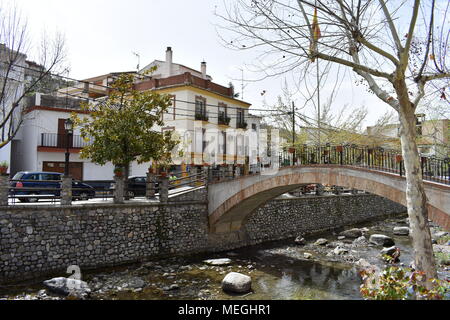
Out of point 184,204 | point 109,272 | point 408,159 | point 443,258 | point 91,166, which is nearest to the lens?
point 408,159

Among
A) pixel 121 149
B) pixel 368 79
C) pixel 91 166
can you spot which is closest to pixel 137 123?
pixel 121 149

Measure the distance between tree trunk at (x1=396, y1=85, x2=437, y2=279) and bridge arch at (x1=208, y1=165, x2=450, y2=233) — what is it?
3.32 metres

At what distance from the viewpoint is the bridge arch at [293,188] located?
9.26m

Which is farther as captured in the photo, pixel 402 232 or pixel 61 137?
pixel 61 137

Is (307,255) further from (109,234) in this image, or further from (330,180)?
(109,234)

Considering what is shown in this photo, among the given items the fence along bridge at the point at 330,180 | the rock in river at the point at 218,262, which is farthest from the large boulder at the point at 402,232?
the rock in river at the point at 218,262

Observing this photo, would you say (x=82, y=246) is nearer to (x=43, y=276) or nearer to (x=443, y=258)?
(x=43, y=276)

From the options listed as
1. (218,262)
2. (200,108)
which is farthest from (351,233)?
(200,108)

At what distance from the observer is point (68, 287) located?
9.86 m

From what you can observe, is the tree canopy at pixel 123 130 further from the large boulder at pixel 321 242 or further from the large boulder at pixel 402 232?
the large boulder at pixel 402 232

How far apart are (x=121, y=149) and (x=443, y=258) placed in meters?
13.7

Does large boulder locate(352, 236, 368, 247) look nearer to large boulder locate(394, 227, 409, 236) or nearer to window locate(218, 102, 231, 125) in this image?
large boulder locate(394, 227, 409, 236)

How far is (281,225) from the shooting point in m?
19.8

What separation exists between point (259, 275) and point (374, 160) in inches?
233
